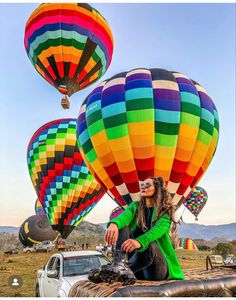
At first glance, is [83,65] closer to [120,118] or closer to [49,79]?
[49,79]

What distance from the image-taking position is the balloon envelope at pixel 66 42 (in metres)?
13.3

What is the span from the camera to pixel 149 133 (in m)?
8.59

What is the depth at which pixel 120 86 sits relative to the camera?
9.18 m

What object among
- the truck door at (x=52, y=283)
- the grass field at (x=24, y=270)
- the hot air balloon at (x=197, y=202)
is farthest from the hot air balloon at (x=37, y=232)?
the truck door at (x=52, y=283)

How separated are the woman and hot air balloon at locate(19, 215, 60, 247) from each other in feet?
82.9

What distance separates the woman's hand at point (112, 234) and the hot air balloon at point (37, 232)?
25.6 m

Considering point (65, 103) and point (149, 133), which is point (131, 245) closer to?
point (149, 133)

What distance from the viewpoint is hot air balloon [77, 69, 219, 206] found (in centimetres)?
860

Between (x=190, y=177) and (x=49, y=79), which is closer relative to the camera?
(x=190, y=177)

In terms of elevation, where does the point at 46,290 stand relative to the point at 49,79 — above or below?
below

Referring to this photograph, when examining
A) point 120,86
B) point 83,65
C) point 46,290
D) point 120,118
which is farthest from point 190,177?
point 83,65

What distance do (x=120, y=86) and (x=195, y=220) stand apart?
19268 mm

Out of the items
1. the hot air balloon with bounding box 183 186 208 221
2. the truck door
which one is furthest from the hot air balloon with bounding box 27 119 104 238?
the hot air balloon with bounding box 183 186 208 221

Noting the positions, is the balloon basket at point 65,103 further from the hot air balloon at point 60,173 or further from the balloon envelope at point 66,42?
the hot air balloon at point 60,173
